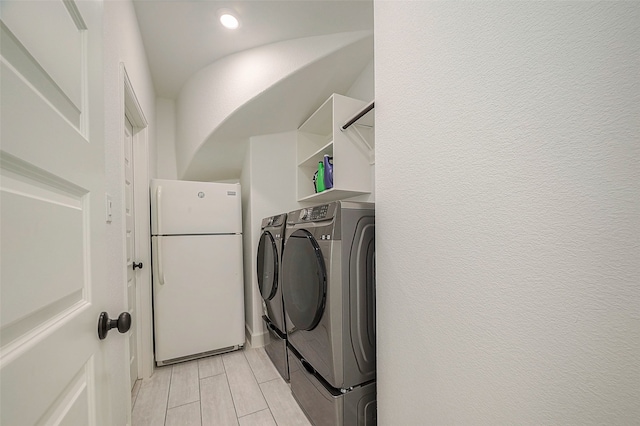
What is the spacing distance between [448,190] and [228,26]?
208 centimetres

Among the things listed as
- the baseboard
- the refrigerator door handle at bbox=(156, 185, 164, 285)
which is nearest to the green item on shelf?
the refrigerator door handle at bbox=(156, 185, 164, 285)

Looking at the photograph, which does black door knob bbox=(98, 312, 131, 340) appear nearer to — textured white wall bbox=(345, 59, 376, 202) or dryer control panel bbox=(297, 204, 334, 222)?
dryer control panel bbox=(297, 204, 334, 222)

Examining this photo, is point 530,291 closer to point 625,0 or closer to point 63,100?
point 625,0

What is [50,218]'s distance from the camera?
430mm

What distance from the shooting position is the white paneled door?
0.33 m

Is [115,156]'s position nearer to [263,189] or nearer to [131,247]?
[131,247]

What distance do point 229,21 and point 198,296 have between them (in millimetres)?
2291

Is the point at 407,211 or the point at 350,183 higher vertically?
the point at 350,183

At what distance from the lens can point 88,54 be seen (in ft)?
2.00

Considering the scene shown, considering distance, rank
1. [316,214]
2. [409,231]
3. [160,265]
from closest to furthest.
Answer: [409,231]
[316,214]
[160,265]

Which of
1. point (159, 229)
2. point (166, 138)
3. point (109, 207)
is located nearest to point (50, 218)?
point (109, 207)

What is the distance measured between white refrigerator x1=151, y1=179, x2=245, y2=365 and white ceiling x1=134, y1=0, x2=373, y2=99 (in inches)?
46.3

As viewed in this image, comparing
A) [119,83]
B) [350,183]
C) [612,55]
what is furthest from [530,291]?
[119,83]

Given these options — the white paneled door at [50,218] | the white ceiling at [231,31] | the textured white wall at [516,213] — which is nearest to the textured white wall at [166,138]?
the white ceiling at [231,31]
